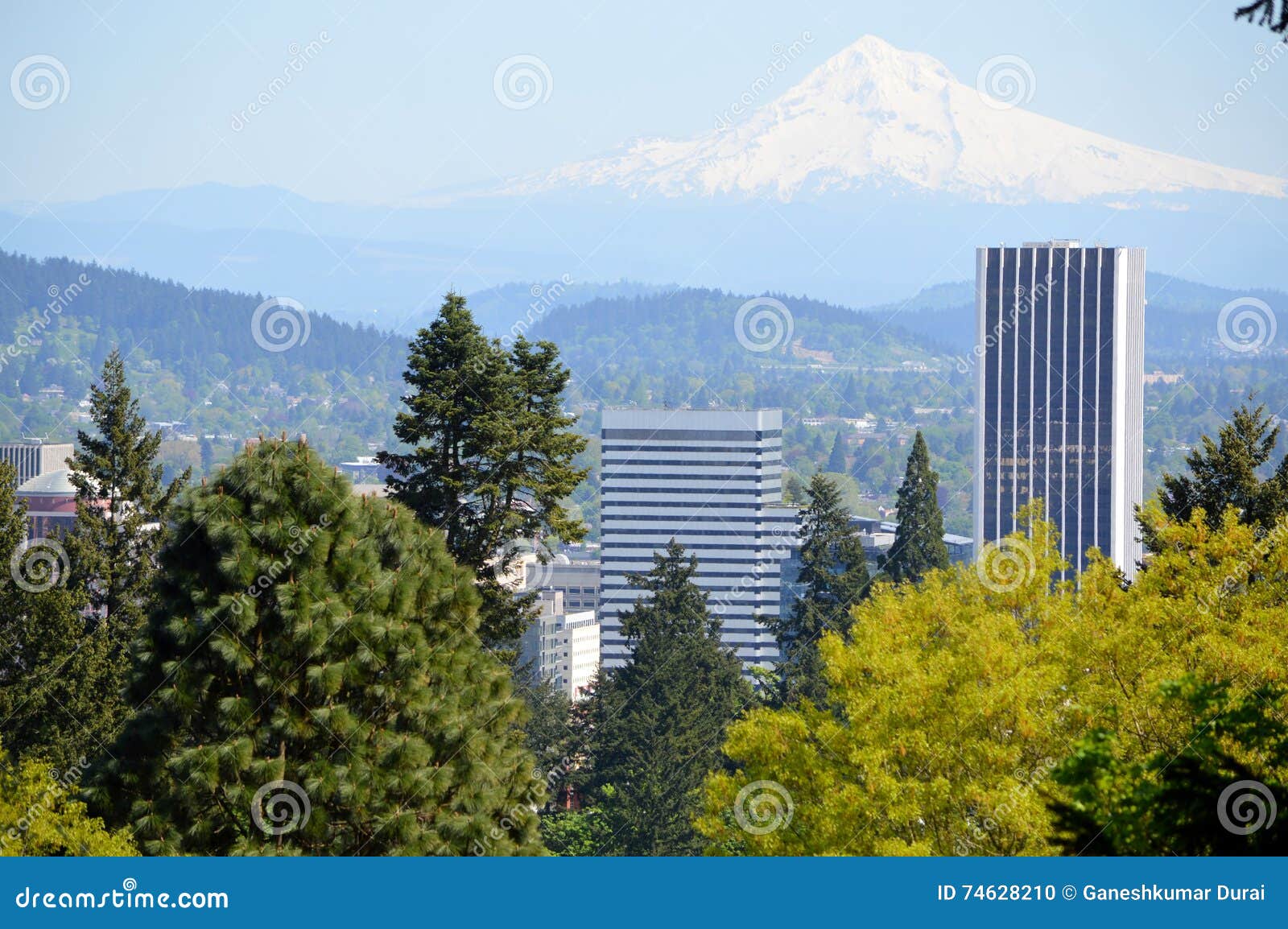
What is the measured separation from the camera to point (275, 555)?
17250 mm

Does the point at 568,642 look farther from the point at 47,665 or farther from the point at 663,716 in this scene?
the point at 47,665

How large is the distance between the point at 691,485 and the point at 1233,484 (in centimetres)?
14460

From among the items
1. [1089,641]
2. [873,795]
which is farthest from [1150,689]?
[873,795]

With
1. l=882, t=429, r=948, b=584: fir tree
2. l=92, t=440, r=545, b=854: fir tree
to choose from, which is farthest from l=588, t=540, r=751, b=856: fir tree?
l=92, t=440, r=545, b=854: fir tree

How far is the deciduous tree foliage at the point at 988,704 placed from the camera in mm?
17172

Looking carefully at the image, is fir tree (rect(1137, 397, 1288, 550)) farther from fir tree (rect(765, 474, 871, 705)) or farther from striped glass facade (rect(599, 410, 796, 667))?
striped glass facade (rect(599, 410, 796, 667))

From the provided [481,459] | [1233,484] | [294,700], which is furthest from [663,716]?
[294,700]

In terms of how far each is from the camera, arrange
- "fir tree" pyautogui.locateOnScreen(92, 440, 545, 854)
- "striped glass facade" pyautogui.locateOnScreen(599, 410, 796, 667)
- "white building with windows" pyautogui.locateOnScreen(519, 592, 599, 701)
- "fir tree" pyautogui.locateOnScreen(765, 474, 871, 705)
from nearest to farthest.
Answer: "fir tree" pyautogui.locateOnScreen(92, 440, 545, 854), "fir tree" pyautogui.locateOnScreen(765, 474, 871, 705), "white building with windows" pyautogui.locateOnScreen(519, 592, 599, 701), "striped glass facade" pyautogui.locateOnScreen(599, 410, 796, 667)

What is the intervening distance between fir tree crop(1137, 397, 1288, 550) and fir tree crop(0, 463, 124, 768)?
1870cm

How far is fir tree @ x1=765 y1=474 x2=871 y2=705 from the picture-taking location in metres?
46.6

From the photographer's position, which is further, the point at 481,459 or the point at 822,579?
the point at 822,579

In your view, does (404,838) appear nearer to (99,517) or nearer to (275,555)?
(275,555)

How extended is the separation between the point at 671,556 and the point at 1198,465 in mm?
19326

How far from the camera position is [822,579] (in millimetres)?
49531
